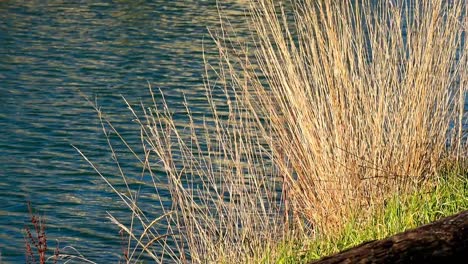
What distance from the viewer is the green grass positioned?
5930 millimetres

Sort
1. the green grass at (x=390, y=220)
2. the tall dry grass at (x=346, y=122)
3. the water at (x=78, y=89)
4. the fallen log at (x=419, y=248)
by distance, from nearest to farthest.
Result: the fallen log at (x=419, y=248)
the green grass at (x=390, y=220)
the tall dry grass at (x=346, y=122)
the water at (x=78, y=89)

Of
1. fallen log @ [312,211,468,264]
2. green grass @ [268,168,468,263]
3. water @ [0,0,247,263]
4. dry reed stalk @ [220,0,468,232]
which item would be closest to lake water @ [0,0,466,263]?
water @ [0,0,247,263]

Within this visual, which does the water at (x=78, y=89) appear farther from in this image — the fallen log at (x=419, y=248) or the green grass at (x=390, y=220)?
the fallen log at (x=419, y=248)

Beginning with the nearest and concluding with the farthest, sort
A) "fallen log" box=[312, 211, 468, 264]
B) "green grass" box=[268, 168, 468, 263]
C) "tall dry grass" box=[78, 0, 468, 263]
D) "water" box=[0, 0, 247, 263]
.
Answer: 1. "fallen log" box=[312, 211, 468, 264]
2. "green grass" box=[268, 168, 468, 263]
3. "tall dry grass" box=[78, 0, 468, 263]
4. "water" box=[0, 0, 247, 263]

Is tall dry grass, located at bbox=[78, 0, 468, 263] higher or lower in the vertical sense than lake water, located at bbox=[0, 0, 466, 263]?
higher

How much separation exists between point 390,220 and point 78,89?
7.95 meters

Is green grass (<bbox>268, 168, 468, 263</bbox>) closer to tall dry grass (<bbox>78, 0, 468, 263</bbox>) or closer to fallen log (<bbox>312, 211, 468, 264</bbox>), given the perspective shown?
tall dry grass (<bbox>78, 0, 468, 263</bbox>)

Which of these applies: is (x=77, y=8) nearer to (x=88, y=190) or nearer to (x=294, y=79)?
(x=88, y=190)

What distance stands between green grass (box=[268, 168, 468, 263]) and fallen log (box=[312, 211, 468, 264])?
5.00ft

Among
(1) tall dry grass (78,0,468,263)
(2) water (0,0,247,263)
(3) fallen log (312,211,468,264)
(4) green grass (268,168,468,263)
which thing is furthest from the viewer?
(2) water (0,0,247,263)

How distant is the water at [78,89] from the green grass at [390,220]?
1.99 m

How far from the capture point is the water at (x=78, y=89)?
9289mm

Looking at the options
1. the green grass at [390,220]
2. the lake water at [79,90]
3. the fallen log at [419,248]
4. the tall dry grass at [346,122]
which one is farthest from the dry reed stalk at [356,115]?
the fallen log at [419,248]

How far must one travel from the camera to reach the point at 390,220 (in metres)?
6.03
